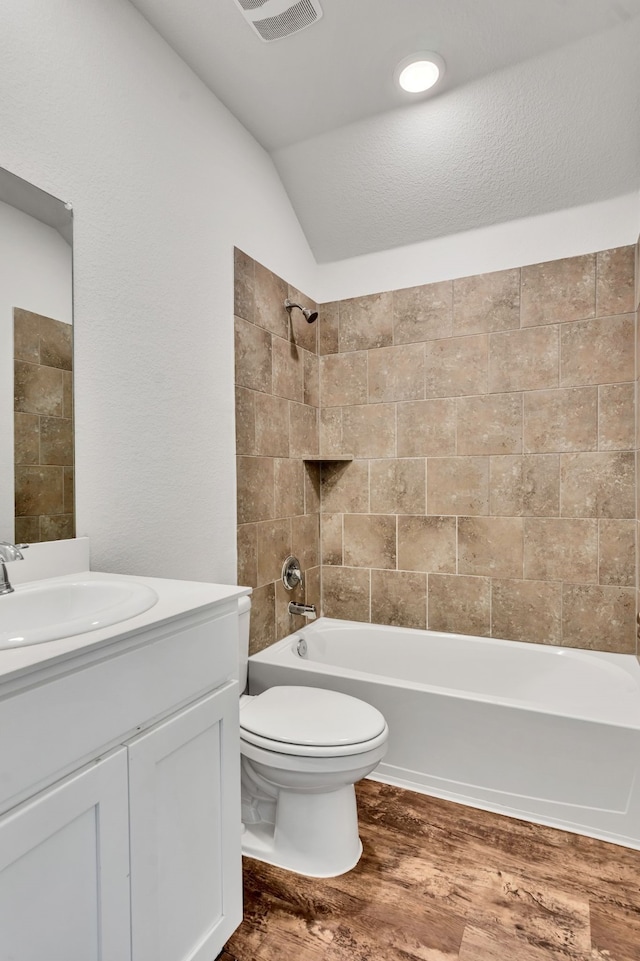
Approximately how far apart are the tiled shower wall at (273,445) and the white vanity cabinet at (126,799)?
1041 millimetres

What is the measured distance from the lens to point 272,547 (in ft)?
7.85

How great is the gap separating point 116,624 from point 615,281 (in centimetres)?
240

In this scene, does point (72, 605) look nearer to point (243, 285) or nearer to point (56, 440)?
point (56, 440)

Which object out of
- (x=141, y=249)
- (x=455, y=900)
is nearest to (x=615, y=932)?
(x=455, y=900)

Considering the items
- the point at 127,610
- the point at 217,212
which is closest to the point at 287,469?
the point at 217,212

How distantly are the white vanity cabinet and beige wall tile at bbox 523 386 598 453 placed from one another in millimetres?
1746

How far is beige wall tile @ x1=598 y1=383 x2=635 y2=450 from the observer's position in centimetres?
224

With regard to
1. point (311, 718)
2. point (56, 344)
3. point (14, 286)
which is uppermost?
point (14, 286)

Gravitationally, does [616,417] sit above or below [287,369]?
below

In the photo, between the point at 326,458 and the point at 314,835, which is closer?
the point at 314,835

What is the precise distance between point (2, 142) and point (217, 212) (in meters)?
0.89

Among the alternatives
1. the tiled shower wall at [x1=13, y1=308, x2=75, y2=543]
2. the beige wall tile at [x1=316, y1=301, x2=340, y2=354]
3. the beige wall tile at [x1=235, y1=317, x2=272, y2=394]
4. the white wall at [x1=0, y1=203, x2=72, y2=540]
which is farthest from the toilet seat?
the beige wall tile at [x1=316, y1=301, x2=340, y2=354]

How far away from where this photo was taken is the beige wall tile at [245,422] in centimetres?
217

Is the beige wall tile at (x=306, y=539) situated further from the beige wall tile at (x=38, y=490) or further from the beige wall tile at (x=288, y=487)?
the beige wall tile at (x=38, y=490)
